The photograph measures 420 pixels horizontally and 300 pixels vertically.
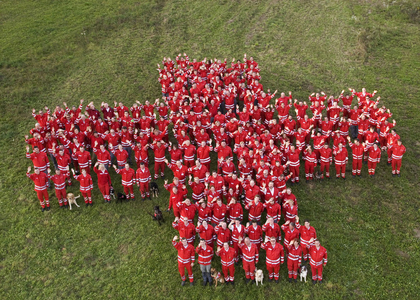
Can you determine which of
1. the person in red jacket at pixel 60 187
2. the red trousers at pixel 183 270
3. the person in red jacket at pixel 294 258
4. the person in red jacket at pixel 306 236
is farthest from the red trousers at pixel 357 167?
the person in red jacket at pixel 60 187

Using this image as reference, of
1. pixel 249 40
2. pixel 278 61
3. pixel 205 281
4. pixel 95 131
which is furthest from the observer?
pixel 249 40

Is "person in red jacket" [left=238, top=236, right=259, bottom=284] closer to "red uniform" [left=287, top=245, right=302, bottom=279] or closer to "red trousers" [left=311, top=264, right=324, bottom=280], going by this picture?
"red uniform" [left=287, top=245, right=302, bottom=279]

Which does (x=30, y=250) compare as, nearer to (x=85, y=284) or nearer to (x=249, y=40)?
(x=85, y=284)

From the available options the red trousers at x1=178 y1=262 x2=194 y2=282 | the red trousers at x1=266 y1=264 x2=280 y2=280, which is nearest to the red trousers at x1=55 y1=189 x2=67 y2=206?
the red trousers at x1=178 y1=262 x2=194 y2=282

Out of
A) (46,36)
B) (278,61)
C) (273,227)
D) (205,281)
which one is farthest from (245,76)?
(46,36)

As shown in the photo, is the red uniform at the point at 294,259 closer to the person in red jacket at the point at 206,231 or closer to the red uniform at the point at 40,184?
the person in red jacket at the point at 206,231
